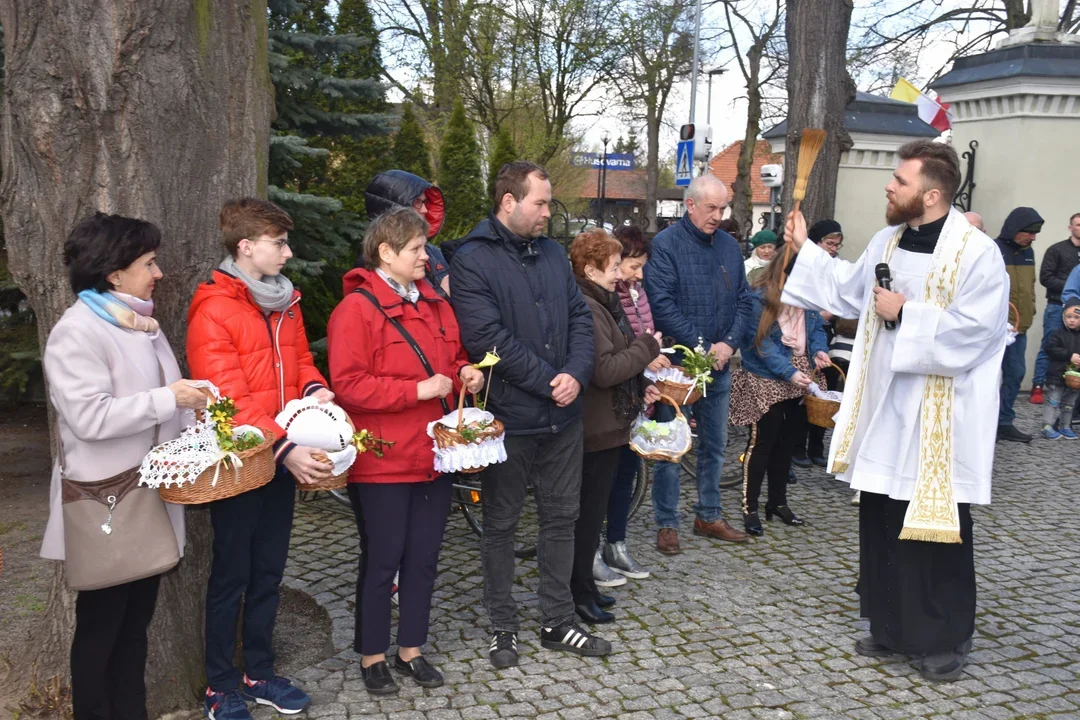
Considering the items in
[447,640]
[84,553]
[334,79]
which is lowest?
[447,640]

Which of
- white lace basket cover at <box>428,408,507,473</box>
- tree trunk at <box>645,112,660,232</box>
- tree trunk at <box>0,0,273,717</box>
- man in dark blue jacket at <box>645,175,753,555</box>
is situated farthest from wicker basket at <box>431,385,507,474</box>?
tree trunk at <box>645,112,660,232</box>

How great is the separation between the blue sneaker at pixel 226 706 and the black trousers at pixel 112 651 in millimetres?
283

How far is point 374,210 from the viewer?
471 centimetres

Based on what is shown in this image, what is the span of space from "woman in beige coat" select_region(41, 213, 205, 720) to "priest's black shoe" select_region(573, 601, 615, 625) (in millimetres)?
2113

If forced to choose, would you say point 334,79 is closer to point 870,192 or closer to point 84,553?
point 84,553

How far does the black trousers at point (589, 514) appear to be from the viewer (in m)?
4.62

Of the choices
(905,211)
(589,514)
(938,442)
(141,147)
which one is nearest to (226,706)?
(589,514)

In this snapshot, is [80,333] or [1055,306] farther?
[1055,306]

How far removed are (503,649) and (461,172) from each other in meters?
11.4

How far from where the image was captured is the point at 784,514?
630 centimetres

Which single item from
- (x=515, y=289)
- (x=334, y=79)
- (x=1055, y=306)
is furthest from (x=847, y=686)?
(x=1055, y=306)

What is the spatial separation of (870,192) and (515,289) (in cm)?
925

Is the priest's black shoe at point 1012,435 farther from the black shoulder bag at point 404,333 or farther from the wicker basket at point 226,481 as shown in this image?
the wicker basket at point 226,481

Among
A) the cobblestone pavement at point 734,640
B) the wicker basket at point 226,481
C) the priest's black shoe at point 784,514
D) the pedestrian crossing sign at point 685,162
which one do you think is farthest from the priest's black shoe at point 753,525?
the pedestrian crossing sign at point 685,162
